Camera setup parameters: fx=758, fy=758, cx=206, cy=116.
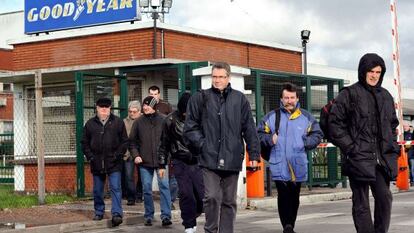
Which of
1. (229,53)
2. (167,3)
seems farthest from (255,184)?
(167,3)

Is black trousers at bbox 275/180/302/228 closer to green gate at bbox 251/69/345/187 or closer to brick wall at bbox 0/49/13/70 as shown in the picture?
green gate at bbox 251/69/345/187

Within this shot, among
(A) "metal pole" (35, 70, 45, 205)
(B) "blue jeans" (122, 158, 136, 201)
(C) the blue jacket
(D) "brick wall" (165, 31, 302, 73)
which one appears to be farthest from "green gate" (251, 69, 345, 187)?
(C) the blue jacket

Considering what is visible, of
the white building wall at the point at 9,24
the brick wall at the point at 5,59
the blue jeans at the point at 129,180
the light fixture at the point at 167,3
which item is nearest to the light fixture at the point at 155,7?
the light fixture at the point at 167,3

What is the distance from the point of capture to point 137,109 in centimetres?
1334

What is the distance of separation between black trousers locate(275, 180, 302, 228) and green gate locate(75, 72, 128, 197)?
687 centimetres

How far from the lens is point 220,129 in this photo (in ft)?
24.7

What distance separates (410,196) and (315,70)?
77.6 ft

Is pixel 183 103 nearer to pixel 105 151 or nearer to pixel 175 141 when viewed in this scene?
pixel 175 141

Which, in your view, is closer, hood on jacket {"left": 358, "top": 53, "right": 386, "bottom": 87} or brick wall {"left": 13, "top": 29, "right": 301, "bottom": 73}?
hood on jacket {"left": 358, "top": 53, "right": 386, "bottom": 87}

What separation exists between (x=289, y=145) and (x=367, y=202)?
5.88ft

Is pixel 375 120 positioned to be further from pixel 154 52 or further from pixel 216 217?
pixel 154 52

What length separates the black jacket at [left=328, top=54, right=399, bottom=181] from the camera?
701 centimetres

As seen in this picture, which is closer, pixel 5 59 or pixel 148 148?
pixel 148 148

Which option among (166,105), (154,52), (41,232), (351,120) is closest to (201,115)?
(351,120)
